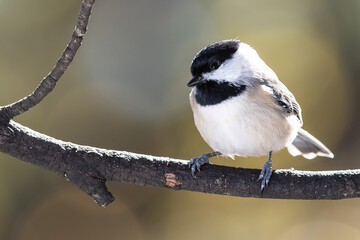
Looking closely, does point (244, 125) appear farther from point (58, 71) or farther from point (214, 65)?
point (58, 71)

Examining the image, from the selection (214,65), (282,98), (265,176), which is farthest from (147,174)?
(282,98)

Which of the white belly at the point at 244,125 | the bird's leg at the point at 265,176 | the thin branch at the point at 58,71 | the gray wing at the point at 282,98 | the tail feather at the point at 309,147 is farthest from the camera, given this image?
the tail feather at the point at 309,147

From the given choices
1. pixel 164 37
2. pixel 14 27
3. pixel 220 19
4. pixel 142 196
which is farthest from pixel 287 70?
pixel 14 27

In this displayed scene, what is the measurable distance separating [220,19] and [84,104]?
0.95m

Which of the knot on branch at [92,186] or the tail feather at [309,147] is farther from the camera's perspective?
the tail feather at [309,147]

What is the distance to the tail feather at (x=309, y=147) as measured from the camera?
239 cm

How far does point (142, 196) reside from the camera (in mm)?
2646

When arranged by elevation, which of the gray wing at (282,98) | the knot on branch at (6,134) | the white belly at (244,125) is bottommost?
the knot on branch at (6,134)

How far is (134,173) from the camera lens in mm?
1651

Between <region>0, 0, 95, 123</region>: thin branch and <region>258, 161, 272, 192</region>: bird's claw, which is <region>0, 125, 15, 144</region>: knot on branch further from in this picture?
<region>258, 161, 272, 192</region>: bird's claw

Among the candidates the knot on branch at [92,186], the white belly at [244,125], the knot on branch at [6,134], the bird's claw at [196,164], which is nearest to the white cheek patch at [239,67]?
the white belly at [244,125]

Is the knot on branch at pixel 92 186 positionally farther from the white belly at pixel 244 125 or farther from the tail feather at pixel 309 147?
the tail feather at pixel 309 147

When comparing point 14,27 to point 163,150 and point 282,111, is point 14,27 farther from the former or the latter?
point 282,111

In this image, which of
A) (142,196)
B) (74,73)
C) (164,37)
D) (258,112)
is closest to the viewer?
(258,112)
